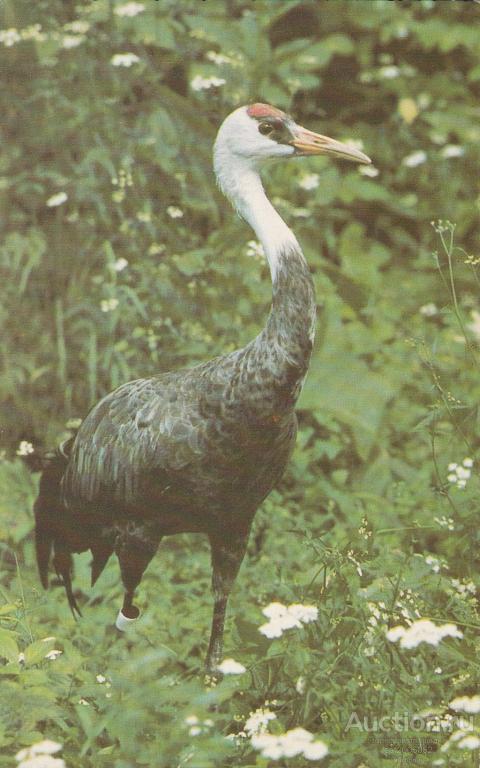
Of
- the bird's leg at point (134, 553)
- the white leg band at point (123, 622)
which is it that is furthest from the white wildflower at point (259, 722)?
the white leg band at point (123, 622)

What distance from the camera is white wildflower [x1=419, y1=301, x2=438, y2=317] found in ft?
20.8

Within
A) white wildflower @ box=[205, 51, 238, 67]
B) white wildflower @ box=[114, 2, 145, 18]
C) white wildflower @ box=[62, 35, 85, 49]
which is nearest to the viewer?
white wildflower @ box=[205, 51, 238, 67]

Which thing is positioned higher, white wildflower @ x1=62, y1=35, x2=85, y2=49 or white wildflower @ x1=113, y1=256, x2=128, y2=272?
white wildflower @ x1=62, y1=35, x2=85, y2=49

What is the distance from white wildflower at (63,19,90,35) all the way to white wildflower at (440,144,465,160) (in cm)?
226

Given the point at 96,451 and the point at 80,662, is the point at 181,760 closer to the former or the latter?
the point at 80,662

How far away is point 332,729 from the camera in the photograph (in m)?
3.11

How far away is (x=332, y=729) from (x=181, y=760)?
41 centimetres

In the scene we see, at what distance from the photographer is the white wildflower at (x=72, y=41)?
576 cm

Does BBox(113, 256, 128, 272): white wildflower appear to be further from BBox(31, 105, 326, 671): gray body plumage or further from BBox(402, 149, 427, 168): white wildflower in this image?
BBox(402, 149, 427, 168): white wildflower

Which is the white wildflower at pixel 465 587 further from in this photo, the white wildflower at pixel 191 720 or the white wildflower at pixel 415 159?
the white wildflower at pixel 415 159

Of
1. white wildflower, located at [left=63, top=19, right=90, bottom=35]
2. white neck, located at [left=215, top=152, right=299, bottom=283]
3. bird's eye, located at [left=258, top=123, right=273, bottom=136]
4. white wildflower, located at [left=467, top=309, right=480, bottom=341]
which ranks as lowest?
white wildflower, located at [left=467, top=309, right=480, bottom=341]

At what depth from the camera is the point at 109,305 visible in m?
5.27

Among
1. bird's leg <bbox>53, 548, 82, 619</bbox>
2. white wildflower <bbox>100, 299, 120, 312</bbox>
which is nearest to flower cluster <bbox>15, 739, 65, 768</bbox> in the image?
bird's leg <bbox>53, 548, 82, 619</bbox>

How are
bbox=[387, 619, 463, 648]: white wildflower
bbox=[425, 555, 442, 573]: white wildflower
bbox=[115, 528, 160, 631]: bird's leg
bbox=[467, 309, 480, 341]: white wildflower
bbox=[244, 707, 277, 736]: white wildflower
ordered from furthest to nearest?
bbox=[467, 309, 480, 341]: white wildflower < bbox=[115, 528, 160, 631]: bird's leg < bbox=[425, 555, 442, 573]: white wildflower < bbox=[244, 707, 277, 736]: white wildflower < bbox=[387, 619, 463, 648]: white wildflower
